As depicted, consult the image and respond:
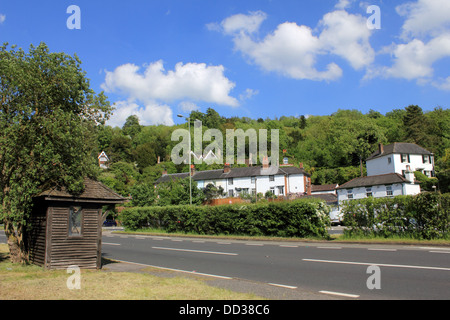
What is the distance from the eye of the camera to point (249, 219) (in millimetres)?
25375

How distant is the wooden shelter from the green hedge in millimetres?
13244

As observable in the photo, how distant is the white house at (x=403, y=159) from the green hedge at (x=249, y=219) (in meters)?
45.2

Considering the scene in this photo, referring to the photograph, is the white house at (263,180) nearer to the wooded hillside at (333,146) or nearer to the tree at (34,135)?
the wooded hillside at (333,146)

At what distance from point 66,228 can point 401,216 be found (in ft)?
54.6

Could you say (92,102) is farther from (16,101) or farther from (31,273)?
(31,273)

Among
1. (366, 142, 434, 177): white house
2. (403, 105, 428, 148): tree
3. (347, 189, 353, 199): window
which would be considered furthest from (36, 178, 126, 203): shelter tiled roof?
(403, 105, 428, 148): tree

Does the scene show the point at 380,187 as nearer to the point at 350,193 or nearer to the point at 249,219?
the point at 350,193

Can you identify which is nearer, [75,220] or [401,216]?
[75,220]

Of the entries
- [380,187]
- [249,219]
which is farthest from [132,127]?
[249,219]

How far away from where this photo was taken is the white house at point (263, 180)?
204 ft

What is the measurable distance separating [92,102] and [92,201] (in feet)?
13.7

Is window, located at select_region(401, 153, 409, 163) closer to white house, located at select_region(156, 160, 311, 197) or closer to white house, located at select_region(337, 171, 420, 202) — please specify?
white house, located at select_region(337, 171, 420, 202)
